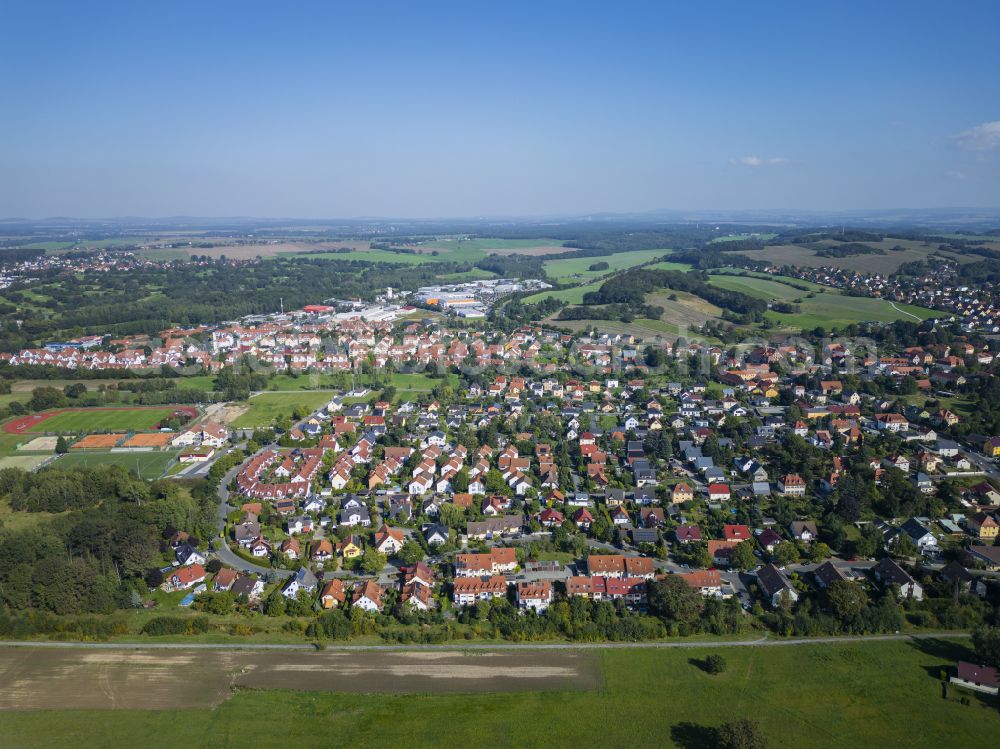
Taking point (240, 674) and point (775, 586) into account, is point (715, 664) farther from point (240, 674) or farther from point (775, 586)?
point (240, 674)

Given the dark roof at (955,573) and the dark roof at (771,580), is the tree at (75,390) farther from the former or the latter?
the dark roof at (955,573)

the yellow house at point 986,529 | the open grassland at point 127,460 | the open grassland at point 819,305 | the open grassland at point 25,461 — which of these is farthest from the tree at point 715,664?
the open grassland at point 819,305

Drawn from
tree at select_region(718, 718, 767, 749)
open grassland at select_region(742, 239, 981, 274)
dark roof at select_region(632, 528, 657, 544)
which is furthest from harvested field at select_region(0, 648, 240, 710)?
open grassland at select_region(742, 239, 981, 274)

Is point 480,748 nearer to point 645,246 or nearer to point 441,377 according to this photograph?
point 441,377

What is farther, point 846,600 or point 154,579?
point 154,579

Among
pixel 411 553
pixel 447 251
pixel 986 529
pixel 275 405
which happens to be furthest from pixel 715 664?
pixel 447 251

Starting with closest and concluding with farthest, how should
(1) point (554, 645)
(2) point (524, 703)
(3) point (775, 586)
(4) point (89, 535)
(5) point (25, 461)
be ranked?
(2) point (524, 703), (1) point (554, 645), (3) point (775, 586), (4) point (89, 535), (5) point (25, 461)
